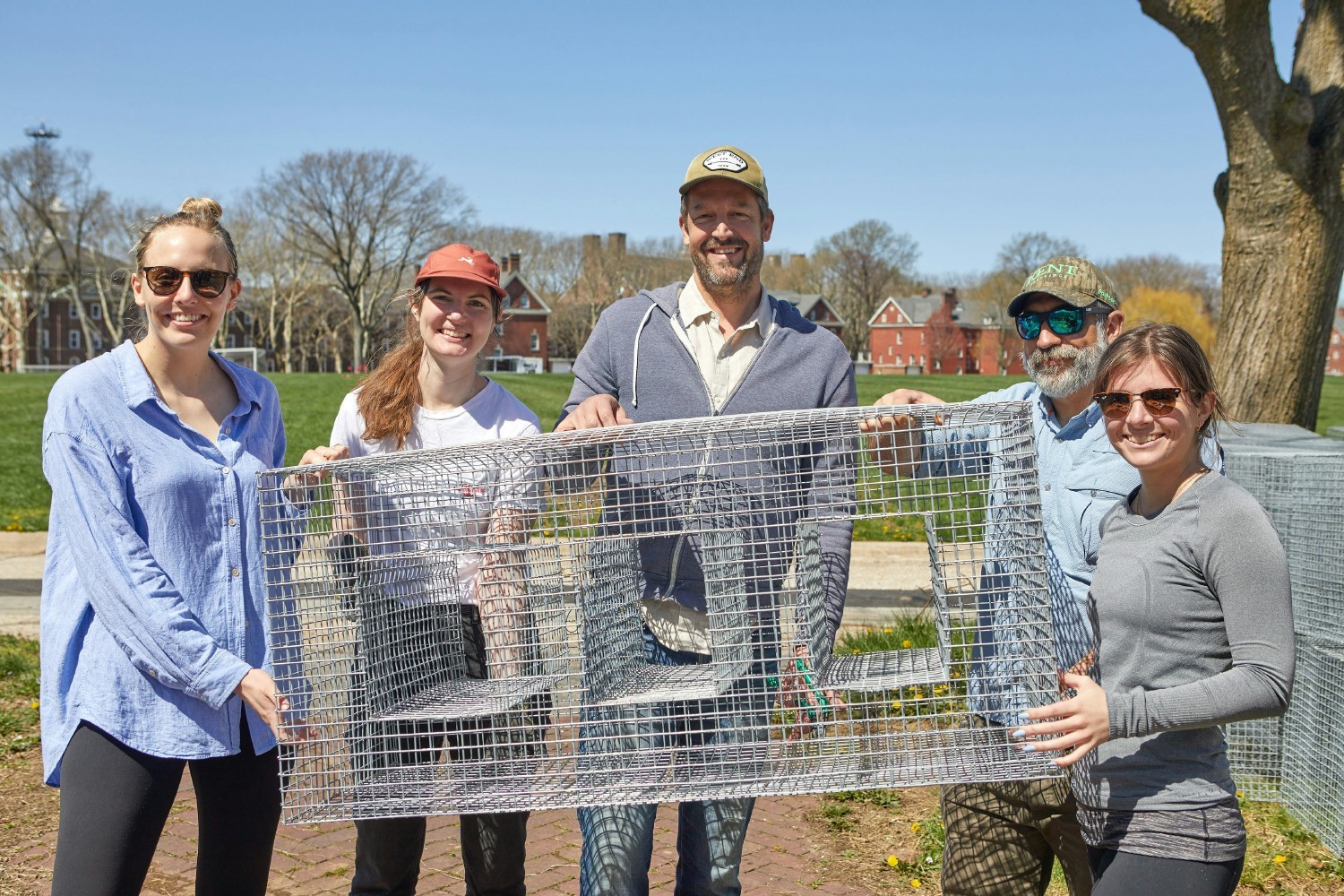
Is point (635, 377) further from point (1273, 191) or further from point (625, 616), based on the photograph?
point (1273, 191)

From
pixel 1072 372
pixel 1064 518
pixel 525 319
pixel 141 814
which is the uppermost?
pixel 525 319

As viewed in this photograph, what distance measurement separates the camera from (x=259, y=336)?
269 ft

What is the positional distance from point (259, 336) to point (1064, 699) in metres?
85.2

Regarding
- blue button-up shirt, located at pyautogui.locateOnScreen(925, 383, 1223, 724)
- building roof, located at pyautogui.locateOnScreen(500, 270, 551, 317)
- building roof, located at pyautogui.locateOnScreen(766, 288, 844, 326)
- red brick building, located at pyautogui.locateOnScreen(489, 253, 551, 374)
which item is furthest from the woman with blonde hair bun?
building roof, located at pyautogui.locateOnScreen(766, 288, 844, 326)

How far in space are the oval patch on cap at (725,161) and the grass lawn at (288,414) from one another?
8.85 m

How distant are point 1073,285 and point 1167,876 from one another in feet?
5.07

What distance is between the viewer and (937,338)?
10519 cm

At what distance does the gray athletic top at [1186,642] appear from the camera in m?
2.40

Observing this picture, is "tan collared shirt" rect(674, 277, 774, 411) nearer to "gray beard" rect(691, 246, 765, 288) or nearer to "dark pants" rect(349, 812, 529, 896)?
"gray beard" rect(691, 246, 765, 288)

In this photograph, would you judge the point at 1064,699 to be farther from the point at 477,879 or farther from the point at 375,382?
the point at 375,382

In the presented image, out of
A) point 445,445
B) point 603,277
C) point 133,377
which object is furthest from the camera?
point 603,277

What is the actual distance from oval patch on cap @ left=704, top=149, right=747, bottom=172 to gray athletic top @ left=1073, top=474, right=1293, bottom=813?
55.3 inches

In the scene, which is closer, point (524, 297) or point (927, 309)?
point (524, 297)

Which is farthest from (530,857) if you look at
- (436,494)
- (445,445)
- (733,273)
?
(733,273)
